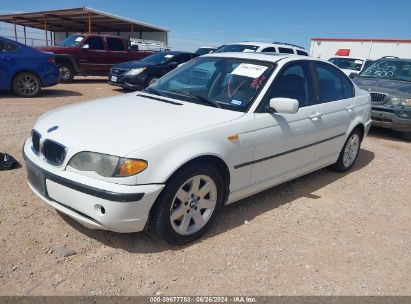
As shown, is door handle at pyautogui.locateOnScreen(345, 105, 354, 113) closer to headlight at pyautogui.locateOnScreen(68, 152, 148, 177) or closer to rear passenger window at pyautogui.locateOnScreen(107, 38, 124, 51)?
headlight at pyautogui.locateOnScreen(68, 152, 148, 177)

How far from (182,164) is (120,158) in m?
0.49

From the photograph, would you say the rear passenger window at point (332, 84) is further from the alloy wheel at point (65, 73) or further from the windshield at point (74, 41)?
the windshield at point (74, 41)

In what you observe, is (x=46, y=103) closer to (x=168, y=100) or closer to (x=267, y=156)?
(x=168, y=100)

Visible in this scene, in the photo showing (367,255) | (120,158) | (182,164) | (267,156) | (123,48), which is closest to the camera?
(120,158)

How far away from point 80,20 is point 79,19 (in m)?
0.61

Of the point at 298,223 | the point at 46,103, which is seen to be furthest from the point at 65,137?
the point at 46,103

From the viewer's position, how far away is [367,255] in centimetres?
340

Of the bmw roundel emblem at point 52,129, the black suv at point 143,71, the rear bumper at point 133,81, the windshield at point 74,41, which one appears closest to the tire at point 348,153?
the bmw roundel emblem at point 52,129

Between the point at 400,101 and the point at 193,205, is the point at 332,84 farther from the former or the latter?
the point at 400,101

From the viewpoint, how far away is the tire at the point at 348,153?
5.35 meters

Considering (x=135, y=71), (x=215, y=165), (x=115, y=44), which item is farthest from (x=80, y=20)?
(x=215, y=165)

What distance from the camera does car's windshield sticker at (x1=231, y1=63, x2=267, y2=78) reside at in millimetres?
3917

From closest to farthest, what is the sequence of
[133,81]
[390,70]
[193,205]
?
[193,205] → [390,70] → [133,81]

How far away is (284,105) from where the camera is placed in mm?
3568
